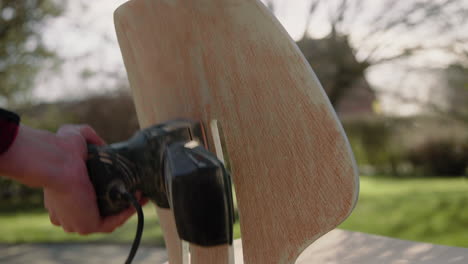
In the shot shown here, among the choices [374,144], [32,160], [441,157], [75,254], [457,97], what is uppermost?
[32,160]

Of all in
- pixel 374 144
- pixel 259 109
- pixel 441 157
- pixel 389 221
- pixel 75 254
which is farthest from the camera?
pixel 374 144

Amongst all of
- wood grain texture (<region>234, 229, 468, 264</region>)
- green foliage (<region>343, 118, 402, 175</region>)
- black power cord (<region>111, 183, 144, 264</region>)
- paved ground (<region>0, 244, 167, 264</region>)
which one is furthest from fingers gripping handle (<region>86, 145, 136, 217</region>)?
green foliage (<region>343, 118, 402, 175</region>)

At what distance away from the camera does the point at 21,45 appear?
18.0ft

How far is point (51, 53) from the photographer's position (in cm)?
551

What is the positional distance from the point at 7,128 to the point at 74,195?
103 millimetres

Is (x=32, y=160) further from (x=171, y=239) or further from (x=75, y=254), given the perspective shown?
(x=75, y=254)

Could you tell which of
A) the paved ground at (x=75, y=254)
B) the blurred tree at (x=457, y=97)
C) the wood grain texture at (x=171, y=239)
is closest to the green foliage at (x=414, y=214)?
the blurred tree at (x=457, y=97)

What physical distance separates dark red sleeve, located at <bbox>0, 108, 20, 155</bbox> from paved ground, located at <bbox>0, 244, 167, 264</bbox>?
2170 mm

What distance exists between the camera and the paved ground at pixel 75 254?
2584 mm

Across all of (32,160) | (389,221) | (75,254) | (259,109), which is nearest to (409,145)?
(389,221)

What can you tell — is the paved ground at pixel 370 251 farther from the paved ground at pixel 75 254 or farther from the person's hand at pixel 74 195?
the paved ground at pixel 75 254

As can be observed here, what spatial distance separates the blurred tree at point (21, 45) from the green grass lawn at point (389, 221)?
6.10 feet

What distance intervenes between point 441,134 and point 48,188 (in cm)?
614

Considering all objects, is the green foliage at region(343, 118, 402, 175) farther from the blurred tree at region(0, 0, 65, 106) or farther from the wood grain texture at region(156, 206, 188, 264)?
the wood grain texture at region(156, 206, 188, 264)
